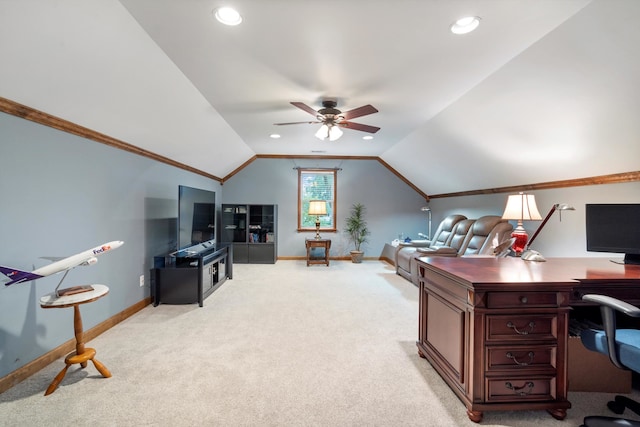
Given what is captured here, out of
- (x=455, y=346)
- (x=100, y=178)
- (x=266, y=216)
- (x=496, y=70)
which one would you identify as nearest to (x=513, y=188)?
(x=496, y=70)

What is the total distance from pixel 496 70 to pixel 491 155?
160 centimetres

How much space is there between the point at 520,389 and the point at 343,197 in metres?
5.62

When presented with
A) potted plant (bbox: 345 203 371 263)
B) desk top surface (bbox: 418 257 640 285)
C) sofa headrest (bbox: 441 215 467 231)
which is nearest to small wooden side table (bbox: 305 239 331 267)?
potted plant (bbox: 345 203 371 263)

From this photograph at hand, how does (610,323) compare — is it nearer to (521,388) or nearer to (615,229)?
(521,388)

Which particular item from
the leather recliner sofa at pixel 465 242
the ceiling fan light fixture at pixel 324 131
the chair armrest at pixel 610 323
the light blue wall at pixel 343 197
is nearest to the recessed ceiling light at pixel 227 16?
the ceiling fan light fixture at pixel 324 131

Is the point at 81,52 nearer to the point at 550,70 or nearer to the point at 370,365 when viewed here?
the point at 370,365

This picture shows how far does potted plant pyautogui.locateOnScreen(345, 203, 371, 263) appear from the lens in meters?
7.03

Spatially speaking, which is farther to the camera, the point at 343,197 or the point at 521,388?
the point at 343,197

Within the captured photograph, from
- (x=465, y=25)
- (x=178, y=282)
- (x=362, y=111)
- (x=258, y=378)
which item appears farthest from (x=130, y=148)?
(x=465, y=25)

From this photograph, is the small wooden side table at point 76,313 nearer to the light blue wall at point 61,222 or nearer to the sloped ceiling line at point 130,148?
the light blue wall at point 61,222

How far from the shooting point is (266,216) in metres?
6.74

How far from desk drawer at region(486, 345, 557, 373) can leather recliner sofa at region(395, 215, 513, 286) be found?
211cm

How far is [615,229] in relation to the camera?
223cm

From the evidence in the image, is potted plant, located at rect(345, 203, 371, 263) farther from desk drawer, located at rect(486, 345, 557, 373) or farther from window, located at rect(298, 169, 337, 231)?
desk drawer, located at rect(486, 345, 557, 373)
